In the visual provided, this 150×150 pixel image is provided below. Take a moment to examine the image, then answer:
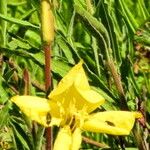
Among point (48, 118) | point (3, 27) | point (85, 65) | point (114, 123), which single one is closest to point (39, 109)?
point (48, 118)

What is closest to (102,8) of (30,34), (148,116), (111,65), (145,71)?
(111,65)

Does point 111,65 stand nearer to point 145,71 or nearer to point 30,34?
point 145,71

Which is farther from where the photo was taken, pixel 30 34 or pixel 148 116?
pixel 30 34

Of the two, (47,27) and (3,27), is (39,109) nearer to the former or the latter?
(47,27)

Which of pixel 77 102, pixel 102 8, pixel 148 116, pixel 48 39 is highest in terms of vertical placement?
pixel 102 8

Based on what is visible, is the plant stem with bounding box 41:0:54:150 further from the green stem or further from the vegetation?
the green stem

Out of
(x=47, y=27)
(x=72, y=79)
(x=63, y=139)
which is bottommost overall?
(x=63, y=139)

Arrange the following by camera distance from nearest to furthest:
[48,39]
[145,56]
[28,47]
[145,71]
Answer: [48,39], [28,47], [145,71], [145,56]
